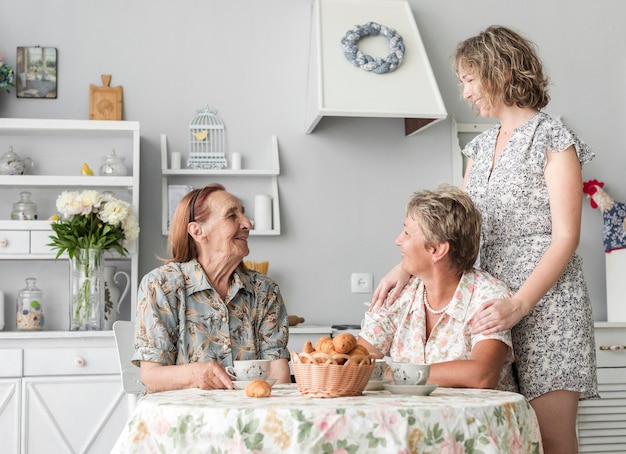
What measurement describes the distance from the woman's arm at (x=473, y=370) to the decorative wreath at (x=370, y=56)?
2084 millimetres

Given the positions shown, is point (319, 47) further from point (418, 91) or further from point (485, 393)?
point (485, 393)

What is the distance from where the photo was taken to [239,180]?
12.9ft

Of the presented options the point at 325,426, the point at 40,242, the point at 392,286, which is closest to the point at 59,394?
the point at 40,242

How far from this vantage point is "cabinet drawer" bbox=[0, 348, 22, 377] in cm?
330

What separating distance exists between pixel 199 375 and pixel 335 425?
0.54 metres

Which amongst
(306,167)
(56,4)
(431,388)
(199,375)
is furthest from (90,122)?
(431,388)

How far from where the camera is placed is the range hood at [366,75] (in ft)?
12.0

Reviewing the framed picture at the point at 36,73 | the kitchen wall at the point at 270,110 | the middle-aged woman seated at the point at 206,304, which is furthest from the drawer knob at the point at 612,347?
the framed picture at the point at 36,73

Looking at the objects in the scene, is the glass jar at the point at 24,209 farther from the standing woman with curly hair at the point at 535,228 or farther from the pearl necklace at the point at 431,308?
the pearl necklace at the point at 431,308

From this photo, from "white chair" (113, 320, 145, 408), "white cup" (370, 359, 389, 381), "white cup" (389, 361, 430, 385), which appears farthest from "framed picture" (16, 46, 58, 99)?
"white cup" (389, 361, 430, 385)

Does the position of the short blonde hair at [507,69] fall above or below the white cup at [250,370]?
above

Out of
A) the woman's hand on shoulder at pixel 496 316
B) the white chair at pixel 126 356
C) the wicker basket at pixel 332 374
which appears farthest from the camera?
the white chair at pixel 126 356

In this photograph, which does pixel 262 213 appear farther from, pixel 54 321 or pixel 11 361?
pixel 11 361

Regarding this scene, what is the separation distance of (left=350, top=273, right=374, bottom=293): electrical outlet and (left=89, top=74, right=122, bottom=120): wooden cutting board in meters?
1.27
